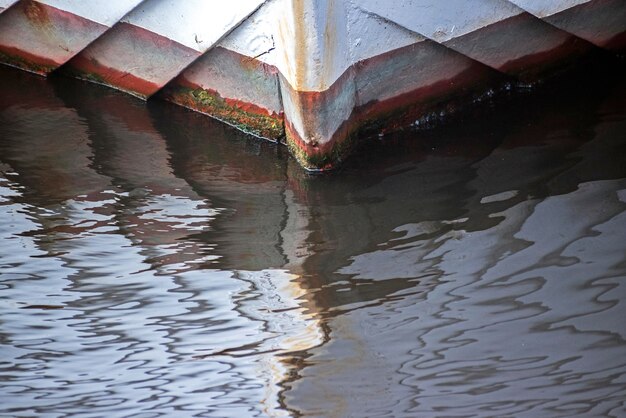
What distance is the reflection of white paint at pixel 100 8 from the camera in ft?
13.3

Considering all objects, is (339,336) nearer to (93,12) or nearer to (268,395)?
(268,395)

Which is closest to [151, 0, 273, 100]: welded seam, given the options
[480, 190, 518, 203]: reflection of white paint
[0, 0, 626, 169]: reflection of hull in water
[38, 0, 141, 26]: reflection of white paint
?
[0, 0, 626, 169]: reflection of hull in water

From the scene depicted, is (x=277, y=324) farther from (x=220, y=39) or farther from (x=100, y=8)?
(x=100, y=8)

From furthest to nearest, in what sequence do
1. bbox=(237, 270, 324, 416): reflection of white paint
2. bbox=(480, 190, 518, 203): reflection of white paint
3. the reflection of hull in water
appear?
1. the reflection of hull in water
2. bbox=(480, 190, 518, 203): reflection of white paint
3. bbox=(237, 270, 324, 416): reflection of white paint

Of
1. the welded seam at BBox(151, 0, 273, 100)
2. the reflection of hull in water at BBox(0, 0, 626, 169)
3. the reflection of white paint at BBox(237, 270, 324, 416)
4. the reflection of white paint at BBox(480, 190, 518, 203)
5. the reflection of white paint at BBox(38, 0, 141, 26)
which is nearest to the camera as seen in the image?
the reflection of white paint at BBox(237, 270, 324, 416)

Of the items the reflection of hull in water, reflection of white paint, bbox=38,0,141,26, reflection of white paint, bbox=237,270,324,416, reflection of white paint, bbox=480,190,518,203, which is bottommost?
reflection of white paint, bbox=237,270,324,416

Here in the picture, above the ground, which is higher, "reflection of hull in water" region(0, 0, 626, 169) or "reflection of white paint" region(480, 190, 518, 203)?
"reflection of hull in water" region(0, 0, 626, 169)

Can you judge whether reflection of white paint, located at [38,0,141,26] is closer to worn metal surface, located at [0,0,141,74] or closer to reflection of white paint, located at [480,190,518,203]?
worn metal surface, located at [0,0,141,74]

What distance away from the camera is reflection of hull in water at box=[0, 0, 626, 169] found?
353 cm

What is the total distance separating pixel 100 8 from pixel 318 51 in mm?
1236

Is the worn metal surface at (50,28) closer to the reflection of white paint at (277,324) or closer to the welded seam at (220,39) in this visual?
the welded seam at (220,39)

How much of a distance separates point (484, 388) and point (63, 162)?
214cm

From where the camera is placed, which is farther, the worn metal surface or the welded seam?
the worn metal surface

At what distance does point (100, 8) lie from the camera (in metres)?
4.12
